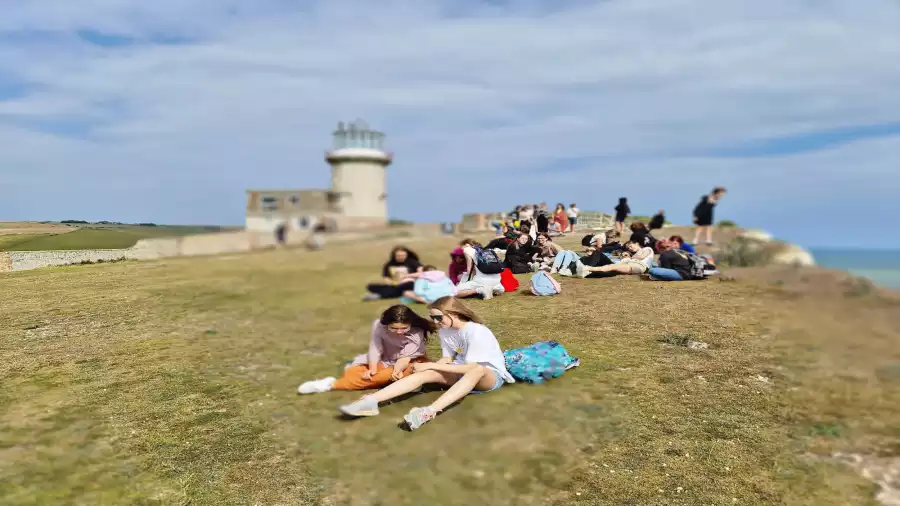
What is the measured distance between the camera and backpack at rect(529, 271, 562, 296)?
10.7 m

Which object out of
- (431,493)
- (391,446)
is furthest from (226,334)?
(431,493)

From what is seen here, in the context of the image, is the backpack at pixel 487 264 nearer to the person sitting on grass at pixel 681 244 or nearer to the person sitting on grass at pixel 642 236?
the person sitting on grass at pixel 642 236

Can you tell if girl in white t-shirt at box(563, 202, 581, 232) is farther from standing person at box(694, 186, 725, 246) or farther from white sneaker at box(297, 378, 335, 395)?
white sneaker at box(297, 378, 335, 395)

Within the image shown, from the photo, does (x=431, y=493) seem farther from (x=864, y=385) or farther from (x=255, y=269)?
(x=255, y=269)

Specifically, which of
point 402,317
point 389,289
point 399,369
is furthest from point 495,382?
point 389,289

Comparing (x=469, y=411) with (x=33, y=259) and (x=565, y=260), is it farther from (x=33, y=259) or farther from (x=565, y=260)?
(x=33, y=259)

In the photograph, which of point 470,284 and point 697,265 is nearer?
point 470,284

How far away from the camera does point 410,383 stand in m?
6.70

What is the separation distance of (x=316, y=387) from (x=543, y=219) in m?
6.37

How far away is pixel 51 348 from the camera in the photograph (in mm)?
7707

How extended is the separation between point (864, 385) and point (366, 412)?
5427mm

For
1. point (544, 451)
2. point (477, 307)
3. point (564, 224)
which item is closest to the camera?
point (544, 451)

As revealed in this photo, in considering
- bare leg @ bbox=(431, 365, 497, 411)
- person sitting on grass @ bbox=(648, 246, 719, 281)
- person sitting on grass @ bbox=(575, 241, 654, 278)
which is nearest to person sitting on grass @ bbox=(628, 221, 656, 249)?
person sitting on grass @ bbox=(575, 241, 654, 278)

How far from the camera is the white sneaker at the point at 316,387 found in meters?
7.44
